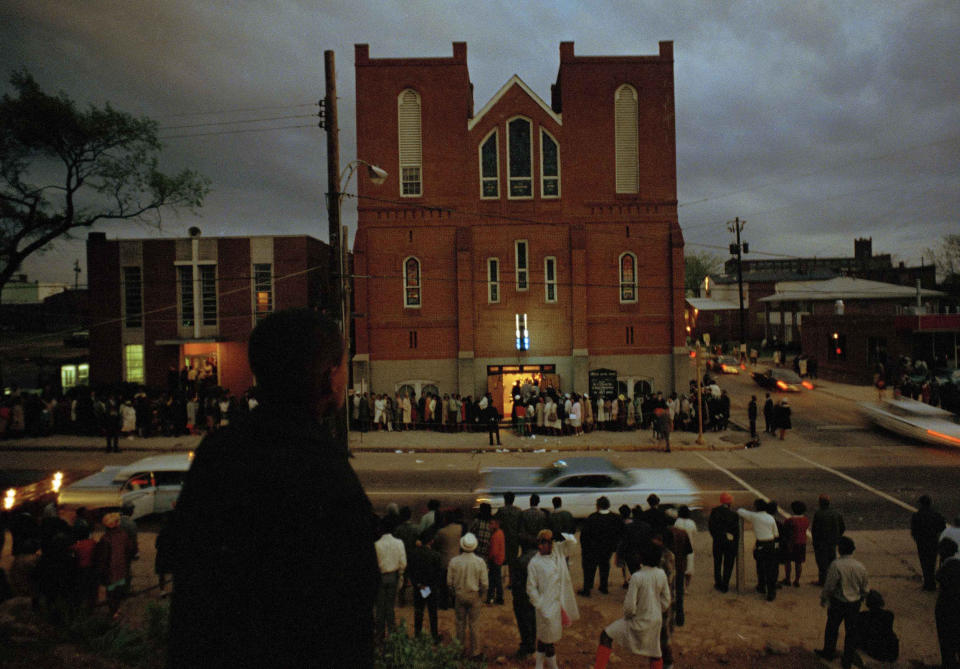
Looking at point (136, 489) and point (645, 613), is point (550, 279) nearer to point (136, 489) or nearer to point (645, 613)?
point (136, 489)

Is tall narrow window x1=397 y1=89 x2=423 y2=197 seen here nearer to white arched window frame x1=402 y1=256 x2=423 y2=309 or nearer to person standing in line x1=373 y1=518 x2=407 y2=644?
white arched window frame x1=402 y1=256 x2=423 y2=309

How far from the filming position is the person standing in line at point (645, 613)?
6199mm

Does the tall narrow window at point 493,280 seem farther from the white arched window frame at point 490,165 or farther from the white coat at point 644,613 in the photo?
the white coat at point 644,613

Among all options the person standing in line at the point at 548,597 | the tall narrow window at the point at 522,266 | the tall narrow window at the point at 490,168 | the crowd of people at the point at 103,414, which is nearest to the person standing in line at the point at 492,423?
the tall narrow window at the point at 522,266

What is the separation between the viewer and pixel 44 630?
5652mm

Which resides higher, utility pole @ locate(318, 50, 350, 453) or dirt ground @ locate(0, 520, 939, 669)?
utility pole @ locate(318, 50, 350, 453)

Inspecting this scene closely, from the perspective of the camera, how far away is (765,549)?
9.30m

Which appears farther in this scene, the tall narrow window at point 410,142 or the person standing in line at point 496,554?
the tall narrow window at point 410,142

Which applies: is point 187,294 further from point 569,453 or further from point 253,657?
point 253,657

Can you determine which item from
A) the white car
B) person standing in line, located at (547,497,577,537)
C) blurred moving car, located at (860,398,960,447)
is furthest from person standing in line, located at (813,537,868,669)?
blurred moving car, located at (860,398,960,447)

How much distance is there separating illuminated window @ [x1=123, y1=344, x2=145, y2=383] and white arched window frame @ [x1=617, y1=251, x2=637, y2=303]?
74.3 feet

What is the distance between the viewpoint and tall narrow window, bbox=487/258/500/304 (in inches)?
1078

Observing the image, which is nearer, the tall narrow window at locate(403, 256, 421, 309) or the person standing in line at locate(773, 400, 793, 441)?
the person standing in line at locate(773, 400, 793, 441)

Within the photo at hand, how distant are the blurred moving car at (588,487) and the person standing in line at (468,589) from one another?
4.78 meters
